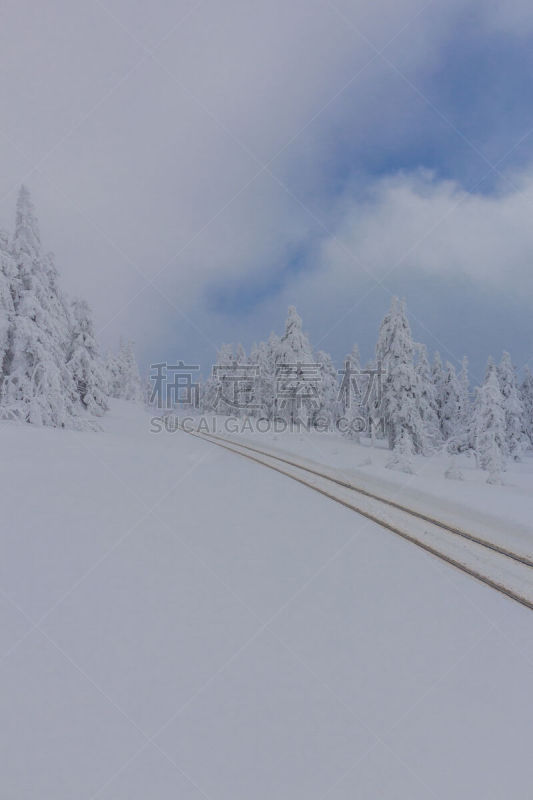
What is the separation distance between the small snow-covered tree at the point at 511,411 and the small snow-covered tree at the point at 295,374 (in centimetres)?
2062

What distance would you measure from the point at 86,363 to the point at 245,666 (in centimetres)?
2846

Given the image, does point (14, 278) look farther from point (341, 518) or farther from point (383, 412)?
point (383, 412)

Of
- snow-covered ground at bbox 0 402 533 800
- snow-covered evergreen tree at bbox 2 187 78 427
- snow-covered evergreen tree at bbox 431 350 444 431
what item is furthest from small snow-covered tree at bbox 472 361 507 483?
snow-covered evergreen tree at bbox 2 187 78 427

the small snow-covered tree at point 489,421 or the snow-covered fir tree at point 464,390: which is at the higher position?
the snow-covered fir tree at point 464,390

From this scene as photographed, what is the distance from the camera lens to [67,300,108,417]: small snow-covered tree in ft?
91.4

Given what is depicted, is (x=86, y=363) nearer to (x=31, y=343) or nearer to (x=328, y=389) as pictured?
(x=31, y=343)

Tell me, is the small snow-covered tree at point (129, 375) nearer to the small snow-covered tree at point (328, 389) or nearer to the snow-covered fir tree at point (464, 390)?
the small snow-covered tree at point (328, 389)

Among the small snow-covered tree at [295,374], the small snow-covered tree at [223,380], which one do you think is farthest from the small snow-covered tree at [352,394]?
the small snow-covered tree at [223,380]

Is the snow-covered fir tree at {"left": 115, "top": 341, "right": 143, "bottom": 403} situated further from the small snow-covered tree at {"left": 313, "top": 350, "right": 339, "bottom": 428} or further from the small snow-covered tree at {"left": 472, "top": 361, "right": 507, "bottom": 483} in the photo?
the small snow-covered tree at {"left": 472, "top": 361, "right": 507, "bottom": 483}

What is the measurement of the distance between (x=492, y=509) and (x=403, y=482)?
2.99m

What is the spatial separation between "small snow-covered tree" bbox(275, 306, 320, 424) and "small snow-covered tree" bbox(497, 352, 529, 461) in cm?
2062

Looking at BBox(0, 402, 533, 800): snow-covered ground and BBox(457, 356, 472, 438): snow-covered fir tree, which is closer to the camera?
BBox(0, 402, 533, 800): snow-covered ground

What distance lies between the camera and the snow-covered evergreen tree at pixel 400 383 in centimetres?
2883

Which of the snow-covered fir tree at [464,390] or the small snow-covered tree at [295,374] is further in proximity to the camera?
the snow-covered fir tree at [464,390]
